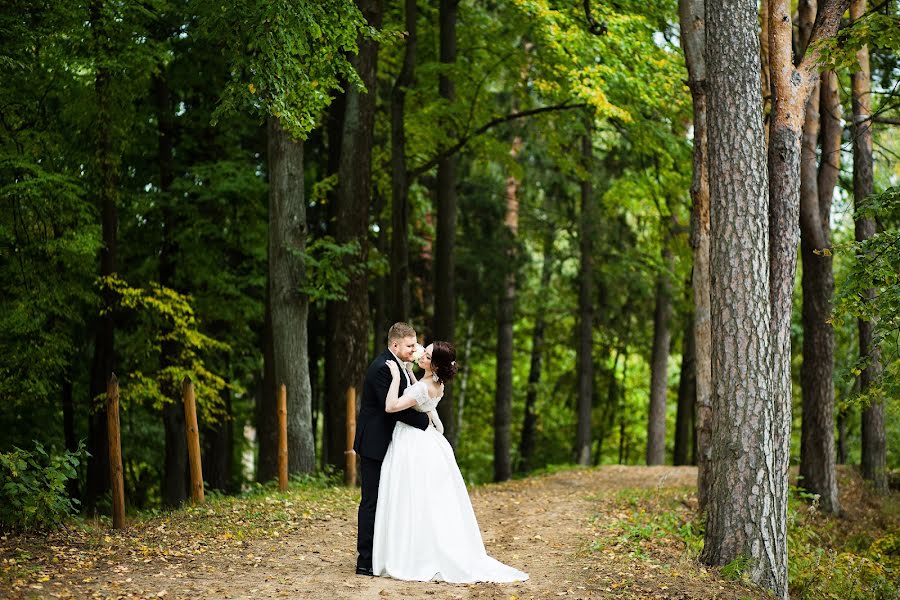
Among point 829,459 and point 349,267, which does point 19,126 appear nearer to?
point 349,267

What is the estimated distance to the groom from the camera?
7.89 m

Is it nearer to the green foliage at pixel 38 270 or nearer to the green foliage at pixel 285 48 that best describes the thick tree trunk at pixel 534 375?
the green foliage at pixel 38 270

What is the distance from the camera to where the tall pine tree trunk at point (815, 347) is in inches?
527

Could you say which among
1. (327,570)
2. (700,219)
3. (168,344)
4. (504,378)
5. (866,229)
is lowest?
(327,570)

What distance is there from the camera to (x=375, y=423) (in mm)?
7977

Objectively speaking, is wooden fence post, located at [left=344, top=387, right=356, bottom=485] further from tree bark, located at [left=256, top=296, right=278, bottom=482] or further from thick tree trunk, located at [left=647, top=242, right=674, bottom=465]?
thick tree trunk, located at [left=647, top=242, right=674, bottom=465]

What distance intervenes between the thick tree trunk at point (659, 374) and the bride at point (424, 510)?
16452 millimetres

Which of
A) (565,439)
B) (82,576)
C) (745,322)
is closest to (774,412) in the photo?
(745,322)

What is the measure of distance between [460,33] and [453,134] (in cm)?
219

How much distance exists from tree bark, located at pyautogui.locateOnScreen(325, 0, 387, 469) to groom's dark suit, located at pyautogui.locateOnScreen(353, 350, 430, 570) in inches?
264

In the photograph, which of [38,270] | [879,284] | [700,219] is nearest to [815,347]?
[700,219]

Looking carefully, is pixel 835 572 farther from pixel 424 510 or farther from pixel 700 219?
pixel 424 510

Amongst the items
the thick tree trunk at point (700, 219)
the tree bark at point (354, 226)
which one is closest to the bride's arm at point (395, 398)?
the thick tree trunk at point (700, 219)

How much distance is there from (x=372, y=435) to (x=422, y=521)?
87 cm
